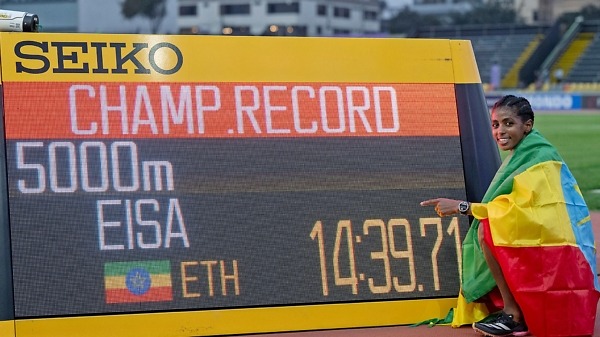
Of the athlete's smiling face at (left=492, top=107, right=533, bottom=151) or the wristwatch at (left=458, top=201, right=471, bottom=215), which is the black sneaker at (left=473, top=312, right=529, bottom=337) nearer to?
the wristwatch at (left=458, top=201, right=471, bottom=215)

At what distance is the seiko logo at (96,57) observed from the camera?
4.88 m

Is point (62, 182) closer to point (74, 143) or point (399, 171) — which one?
point (74, 143)

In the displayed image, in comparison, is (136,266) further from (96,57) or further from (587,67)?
(587,67)

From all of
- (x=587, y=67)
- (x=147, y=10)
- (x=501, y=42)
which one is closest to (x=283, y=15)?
(x=147, y=10)

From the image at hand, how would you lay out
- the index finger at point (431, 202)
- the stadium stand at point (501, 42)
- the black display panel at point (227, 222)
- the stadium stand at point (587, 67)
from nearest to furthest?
the black display panel at point (227, 222) → the index finger at point (431, 202) → the stadium stand at point (587, 67) → the stadium stand at point (501, 42)

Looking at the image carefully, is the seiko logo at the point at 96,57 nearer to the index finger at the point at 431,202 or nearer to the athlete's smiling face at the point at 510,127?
the index finger at the point at 431,202

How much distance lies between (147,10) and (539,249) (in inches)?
3345

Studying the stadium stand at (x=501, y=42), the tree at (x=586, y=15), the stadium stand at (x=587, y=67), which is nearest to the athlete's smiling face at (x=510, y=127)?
the stadium stand at (x=587, y=67)

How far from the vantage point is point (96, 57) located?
497cm

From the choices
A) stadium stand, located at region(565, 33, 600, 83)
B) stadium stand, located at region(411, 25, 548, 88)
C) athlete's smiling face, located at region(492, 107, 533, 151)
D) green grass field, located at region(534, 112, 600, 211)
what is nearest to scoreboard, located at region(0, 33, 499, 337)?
athlete's smiling face, located at region(492, 107, 533, 151)

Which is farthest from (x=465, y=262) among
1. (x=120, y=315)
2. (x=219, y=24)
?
(x=219, y=24)

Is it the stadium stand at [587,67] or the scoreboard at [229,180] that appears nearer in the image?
the scoreboard at [229,180]

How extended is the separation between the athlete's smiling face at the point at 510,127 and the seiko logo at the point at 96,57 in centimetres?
153

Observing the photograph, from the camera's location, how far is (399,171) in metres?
5.29
